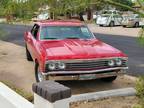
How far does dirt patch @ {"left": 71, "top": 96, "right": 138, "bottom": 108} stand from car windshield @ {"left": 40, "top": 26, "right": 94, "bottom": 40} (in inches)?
121

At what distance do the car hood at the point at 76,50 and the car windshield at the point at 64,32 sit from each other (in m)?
0.47

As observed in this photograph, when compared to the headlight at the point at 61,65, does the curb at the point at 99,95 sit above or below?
below

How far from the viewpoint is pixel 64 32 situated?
9.55 meters

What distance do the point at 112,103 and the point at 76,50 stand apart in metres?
1.92

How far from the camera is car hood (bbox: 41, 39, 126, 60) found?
768 cm

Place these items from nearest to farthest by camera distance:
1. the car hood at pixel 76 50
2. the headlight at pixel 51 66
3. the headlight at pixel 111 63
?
the headlight at pixel 51 66, the car hood at pixel 76 50, the headlight at pixel 111 63

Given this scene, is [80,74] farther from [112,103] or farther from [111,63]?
[112,103]

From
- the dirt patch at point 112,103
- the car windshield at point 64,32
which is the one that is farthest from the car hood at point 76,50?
the dirt patch at point 112,103

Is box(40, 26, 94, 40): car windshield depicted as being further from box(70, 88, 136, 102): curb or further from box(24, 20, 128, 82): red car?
box(70, 88, 136, 102): curb

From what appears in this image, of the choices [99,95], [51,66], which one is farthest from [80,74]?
[99,95]

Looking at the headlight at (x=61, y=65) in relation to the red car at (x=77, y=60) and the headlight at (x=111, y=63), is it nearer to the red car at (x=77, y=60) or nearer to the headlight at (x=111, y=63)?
the red car at (x=77, y=60)

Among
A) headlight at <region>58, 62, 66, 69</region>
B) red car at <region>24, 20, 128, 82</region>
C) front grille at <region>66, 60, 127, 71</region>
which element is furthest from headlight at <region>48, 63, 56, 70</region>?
front grille at <region>66, 60, 127, 71</region>

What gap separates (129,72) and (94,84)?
2.08 m

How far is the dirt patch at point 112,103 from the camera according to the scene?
6.32 m
